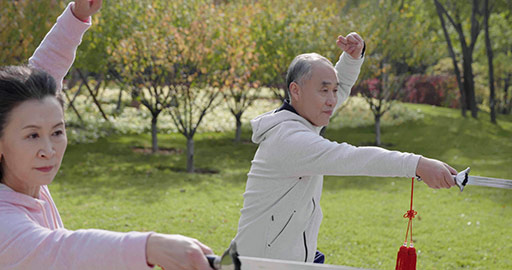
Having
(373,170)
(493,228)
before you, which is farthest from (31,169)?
(493,228)

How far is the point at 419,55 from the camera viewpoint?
63.5ft

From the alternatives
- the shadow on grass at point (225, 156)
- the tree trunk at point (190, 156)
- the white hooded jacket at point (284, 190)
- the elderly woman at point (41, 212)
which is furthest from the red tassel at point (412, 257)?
the tree trunk at point (190, 156)

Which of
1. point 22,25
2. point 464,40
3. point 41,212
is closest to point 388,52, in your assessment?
point 464,40

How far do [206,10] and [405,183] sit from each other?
6.67 meters

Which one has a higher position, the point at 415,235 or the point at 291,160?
the point at 291,160

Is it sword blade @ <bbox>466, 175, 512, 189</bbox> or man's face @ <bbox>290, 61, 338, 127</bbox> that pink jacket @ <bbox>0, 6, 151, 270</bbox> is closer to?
sword blade @ <bbox>466, 175, 512, 189</bbox>

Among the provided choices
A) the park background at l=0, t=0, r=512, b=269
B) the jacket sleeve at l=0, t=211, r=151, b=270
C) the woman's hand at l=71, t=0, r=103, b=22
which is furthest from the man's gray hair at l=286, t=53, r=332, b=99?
the park background at l=0, t=0, r=512, b=269

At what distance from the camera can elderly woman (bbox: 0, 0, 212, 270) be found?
56.4 inches

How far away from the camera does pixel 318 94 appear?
3426 mm

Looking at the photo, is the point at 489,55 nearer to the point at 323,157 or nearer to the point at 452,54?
the point at 452,54

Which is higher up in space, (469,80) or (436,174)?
(436,174)

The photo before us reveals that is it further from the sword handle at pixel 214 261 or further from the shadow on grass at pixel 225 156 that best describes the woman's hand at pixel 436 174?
the shadow on grass at pixel 225 156

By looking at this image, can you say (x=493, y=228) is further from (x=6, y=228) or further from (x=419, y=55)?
(x=419, y=55)

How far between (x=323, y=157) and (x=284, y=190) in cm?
46
